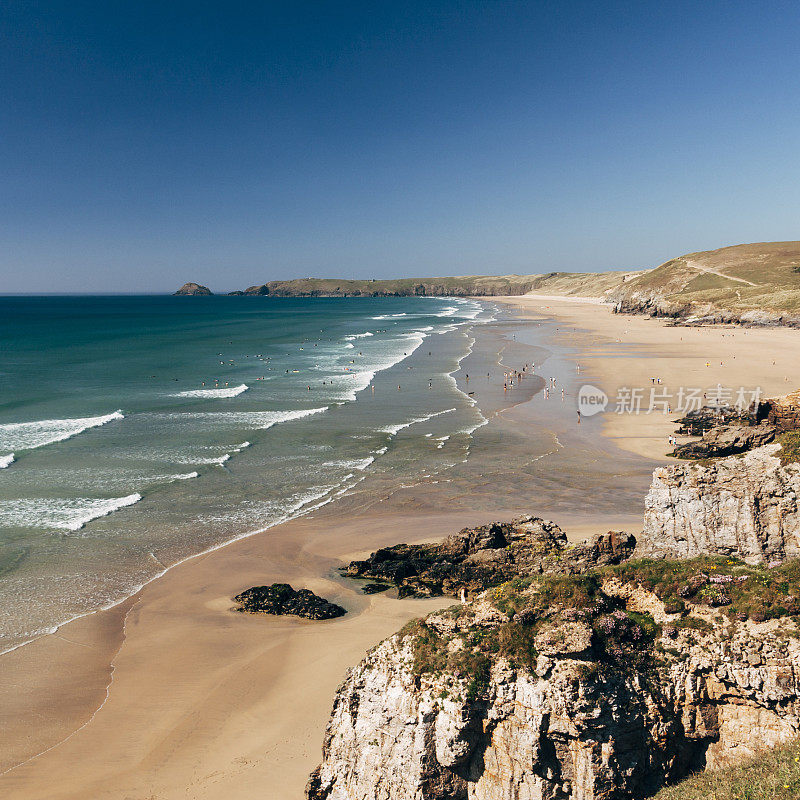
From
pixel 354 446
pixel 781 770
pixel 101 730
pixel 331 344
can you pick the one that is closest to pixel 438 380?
pixel 354 446

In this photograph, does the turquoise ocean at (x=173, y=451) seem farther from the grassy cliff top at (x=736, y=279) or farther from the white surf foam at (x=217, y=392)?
the grassy cliff top at (x=736, y=279)

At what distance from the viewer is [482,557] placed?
21375 millimetres

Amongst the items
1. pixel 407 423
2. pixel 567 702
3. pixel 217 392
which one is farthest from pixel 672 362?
pixel 567 702

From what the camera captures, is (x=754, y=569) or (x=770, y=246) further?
(x=770, y=246)

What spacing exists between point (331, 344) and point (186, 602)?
9028 centimetres

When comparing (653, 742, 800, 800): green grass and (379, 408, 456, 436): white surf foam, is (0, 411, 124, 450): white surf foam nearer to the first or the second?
(379, 408, 456, 436): white surf foam

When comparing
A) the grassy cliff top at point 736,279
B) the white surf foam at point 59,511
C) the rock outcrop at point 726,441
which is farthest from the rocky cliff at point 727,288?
the white surf foam at point 59,511

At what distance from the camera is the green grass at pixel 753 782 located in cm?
Result: 816

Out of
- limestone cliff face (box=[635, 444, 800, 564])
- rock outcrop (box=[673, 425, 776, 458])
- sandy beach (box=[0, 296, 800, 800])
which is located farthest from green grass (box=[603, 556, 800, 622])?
rock outcrop (box=[673, 425, 776, 458])

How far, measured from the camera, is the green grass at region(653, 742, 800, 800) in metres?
8.16

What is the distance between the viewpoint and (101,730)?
15.2 metres

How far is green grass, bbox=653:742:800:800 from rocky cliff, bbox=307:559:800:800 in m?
0.23

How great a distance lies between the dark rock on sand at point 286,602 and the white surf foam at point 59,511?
37.3ft

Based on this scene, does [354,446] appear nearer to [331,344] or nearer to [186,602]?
[186,602]
